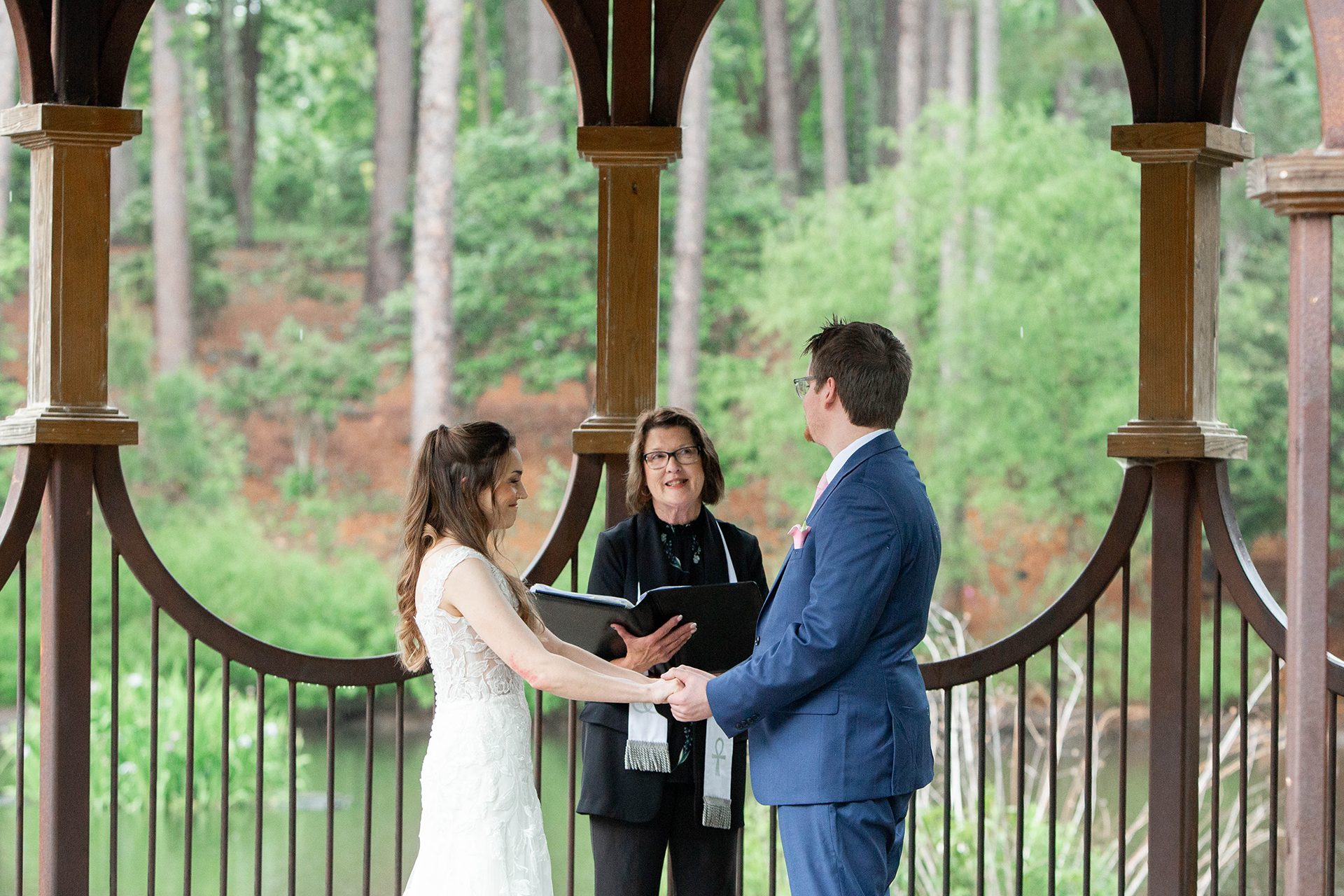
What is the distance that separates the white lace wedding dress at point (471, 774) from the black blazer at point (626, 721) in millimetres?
263

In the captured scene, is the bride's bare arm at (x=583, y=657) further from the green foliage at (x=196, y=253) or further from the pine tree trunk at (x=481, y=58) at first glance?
the pine tree trunk at (x=481, y=58)

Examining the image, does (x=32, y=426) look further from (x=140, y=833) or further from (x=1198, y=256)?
(x=140, y=833)

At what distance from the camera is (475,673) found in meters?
2.79

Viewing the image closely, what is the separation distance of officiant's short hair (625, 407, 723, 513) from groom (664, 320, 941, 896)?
1.79 ft

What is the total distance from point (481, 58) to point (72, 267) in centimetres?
1630

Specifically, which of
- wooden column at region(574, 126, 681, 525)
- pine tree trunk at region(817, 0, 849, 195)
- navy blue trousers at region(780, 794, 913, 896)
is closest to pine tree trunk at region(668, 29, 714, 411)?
pine tree trunk at region(817, 0, 849, 195)

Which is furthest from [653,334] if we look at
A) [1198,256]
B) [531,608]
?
[1198,256]

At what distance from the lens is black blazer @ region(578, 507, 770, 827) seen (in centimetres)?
305

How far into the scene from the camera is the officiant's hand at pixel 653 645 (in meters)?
3.01

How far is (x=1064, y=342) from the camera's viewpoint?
1303 centimetres

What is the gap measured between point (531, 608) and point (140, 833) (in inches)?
360

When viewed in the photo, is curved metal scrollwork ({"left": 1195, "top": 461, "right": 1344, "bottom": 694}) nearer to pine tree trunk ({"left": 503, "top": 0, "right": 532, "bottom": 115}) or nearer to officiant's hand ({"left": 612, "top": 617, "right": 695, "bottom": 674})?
officiant's hand ({"left": 612, "top": 617, "right": 695, "bottom": 674})

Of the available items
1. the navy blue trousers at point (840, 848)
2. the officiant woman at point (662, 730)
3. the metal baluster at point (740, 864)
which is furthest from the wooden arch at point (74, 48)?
the navy blue trousers at point (840, 848)

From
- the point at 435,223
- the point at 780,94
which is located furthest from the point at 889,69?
the point at 435,223
